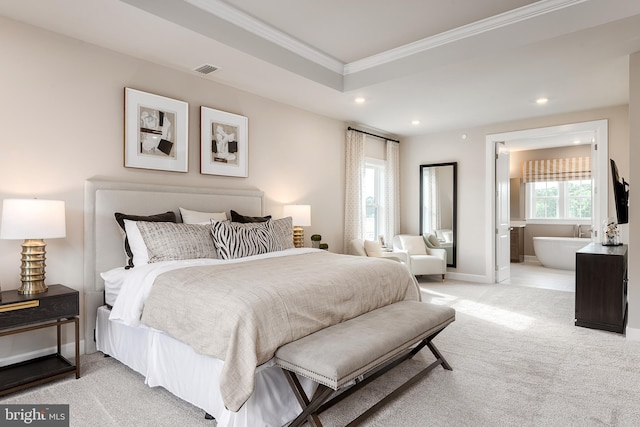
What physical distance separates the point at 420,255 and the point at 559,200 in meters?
4.25

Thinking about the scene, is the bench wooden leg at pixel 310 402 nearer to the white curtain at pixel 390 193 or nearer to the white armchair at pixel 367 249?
the white armchair at pixel 367 249

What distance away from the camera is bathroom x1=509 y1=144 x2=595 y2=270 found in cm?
765

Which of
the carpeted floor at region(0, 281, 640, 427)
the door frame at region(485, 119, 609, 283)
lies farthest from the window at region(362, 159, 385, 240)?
the carpeted floor at region(0, 281, 640, 427)

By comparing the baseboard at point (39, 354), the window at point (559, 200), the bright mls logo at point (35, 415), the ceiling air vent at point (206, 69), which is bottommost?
the bright mls logo at point (35, 415)

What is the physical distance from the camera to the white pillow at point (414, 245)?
6.30 metres

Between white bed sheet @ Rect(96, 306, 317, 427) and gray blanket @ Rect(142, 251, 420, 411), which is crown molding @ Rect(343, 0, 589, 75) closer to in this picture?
gray blanket @ Rect(142, 251, 420, 411)

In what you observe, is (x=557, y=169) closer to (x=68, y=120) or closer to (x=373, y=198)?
(x=373, y=198)

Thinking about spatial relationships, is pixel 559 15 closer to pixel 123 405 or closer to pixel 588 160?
pixel 123 405

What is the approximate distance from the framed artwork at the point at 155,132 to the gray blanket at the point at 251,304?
4.80 ft

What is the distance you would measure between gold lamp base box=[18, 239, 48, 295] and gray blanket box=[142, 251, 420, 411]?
85 cm

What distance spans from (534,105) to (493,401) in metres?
4.04

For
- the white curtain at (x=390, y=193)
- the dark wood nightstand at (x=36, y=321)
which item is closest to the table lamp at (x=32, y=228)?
the dark wood nightstand at (x=36, y=321)

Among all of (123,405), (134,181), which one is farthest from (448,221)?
(123,405)

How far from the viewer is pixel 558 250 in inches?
299
